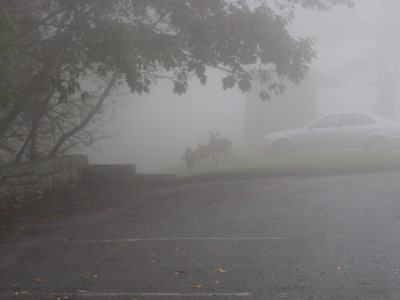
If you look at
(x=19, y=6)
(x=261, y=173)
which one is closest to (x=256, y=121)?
(x=261, y=173)

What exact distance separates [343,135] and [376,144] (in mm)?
1222

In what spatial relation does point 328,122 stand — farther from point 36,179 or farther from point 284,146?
point 36,179

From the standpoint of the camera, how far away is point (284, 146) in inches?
959

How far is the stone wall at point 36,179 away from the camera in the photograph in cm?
1231

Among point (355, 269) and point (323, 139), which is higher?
point (323, 139)

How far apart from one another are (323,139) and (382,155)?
14.5 feet

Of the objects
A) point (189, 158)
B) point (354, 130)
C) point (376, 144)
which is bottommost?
point (189, 158)

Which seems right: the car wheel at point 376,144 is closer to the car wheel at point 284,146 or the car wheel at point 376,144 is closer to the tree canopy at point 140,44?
the car wheel at point 284,146

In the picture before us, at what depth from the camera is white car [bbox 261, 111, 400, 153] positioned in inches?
877

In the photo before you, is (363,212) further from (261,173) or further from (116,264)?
(261,173)

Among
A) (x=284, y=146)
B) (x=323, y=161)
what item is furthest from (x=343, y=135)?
(x=323, y=161)

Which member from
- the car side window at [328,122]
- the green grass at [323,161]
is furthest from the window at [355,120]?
the green grass at [323,161]

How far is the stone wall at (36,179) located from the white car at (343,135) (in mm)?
10358

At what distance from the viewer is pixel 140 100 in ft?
140
